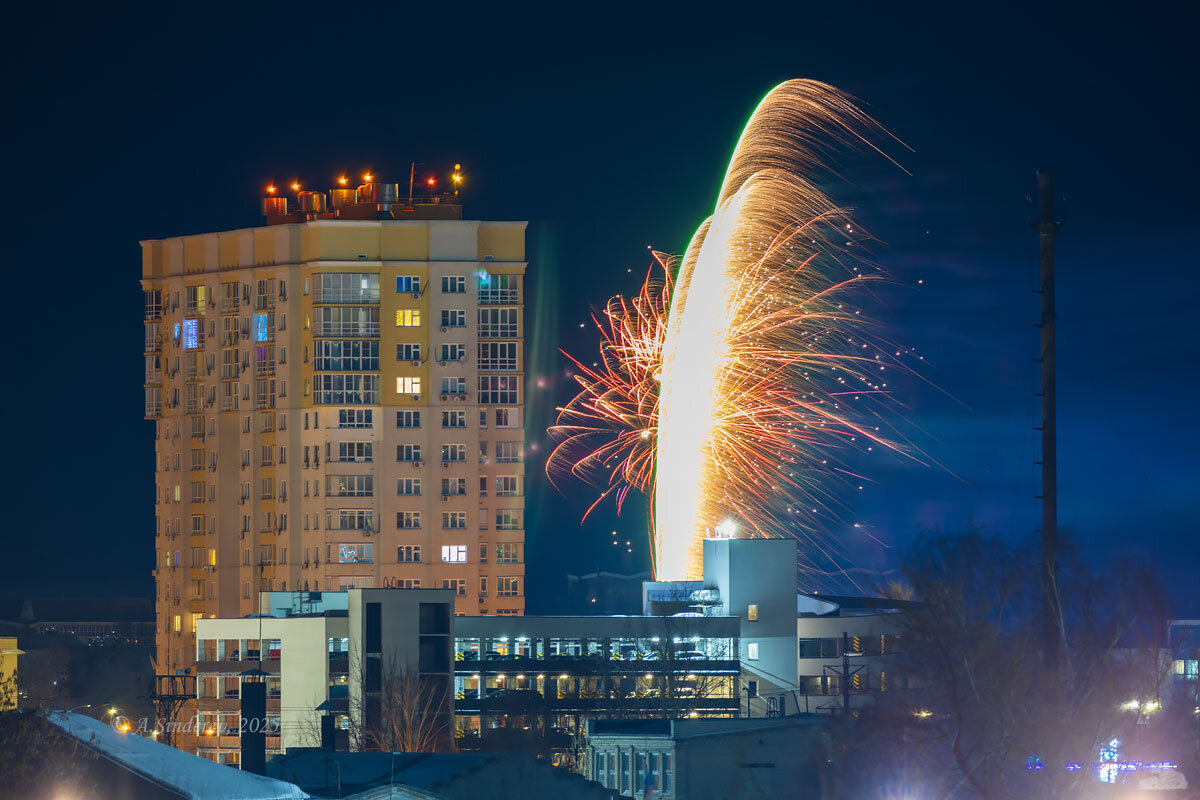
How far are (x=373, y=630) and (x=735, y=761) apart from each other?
39652mm

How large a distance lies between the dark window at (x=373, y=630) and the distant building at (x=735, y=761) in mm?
35033

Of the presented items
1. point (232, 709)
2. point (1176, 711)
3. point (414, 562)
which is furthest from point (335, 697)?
point (1176, 711)

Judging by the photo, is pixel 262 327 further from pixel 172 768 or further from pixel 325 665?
pixel 172 768

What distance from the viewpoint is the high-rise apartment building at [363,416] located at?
145 m

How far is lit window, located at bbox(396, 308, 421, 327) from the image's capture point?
486 feet

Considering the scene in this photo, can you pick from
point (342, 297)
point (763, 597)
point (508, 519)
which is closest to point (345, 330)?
point (342, 297)

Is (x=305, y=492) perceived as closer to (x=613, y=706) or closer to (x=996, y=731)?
(x=613, y=706)

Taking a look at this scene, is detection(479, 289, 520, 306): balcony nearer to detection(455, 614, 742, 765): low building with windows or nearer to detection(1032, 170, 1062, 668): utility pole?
detection(455, 614, 742, 765): low building with windows

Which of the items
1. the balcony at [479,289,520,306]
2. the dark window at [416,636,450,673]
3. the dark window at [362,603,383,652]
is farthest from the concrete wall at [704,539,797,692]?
the balcony at [479,289,520,306]

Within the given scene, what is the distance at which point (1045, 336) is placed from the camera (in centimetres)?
Result: 7344

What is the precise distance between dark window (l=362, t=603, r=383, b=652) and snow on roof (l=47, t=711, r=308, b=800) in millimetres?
48165

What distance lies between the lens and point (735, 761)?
234 feet

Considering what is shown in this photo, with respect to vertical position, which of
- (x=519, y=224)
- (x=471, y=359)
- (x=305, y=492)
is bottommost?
(x=305, y=492)

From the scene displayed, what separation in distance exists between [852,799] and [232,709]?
60.5 metres
